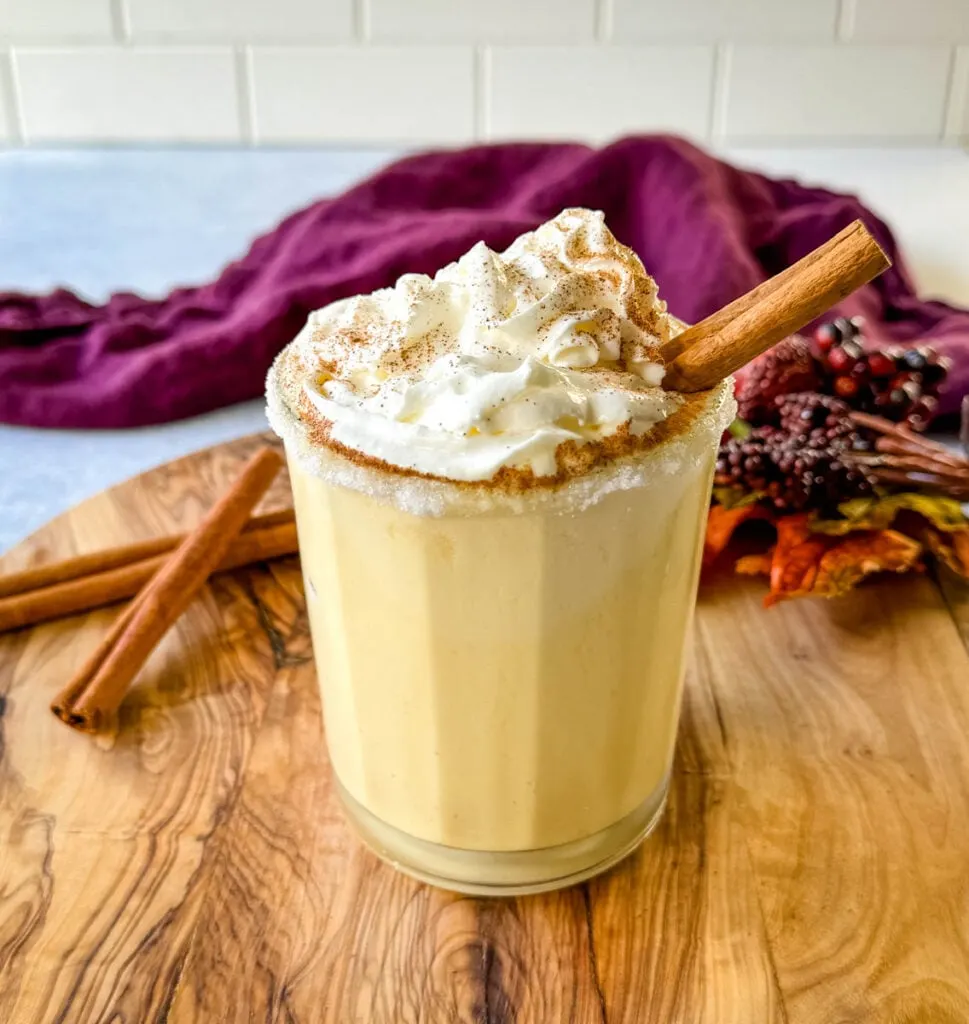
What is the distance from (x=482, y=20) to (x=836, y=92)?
0.58 m

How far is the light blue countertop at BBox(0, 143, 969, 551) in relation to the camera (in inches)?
61.4

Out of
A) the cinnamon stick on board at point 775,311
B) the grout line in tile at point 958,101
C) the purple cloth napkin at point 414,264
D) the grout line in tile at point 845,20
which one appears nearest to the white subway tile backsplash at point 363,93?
the purple cloth napkin at point 414,264

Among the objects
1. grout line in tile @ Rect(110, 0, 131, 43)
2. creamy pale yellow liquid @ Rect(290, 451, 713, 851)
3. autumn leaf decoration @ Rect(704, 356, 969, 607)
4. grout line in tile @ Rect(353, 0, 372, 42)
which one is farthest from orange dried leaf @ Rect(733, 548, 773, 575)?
grout line in tile @ Rect(110, 0, 131, 43)

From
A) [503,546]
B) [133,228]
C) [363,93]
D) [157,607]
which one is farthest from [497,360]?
[363,93]

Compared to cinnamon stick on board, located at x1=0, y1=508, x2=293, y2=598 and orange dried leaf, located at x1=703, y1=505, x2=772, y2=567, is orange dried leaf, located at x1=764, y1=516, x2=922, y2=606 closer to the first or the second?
orange dried leaf, located at x1=703, y1=505, x2=772, y2=567

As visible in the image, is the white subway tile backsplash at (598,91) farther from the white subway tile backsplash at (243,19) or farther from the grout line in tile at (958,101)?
the grout line in tile at (958,101)

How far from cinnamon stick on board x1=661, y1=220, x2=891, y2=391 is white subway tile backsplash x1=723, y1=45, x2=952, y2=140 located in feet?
4.50

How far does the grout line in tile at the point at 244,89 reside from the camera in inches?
70.6

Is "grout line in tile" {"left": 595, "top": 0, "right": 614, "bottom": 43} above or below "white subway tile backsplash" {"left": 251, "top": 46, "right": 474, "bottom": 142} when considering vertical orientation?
above

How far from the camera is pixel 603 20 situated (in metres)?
1.74

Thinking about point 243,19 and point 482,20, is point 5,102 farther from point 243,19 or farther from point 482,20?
point 482,20

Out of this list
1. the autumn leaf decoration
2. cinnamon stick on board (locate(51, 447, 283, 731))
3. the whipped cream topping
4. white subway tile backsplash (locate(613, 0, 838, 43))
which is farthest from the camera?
white subway tile backsplash (locate(613, 0, 838, 43))

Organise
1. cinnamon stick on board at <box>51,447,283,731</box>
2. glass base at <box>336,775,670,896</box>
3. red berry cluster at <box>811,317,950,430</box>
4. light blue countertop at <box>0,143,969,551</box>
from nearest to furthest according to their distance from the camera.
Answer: glass base at <box>336,775,670,896</box>
cinnamon stick on board at <box>51,447,283,731</box>
red berry cluster at <box>811,317,950,430</box>
light blue countertop at <box>0,143,969,551</box>

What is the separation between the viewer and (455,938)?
617 mm
